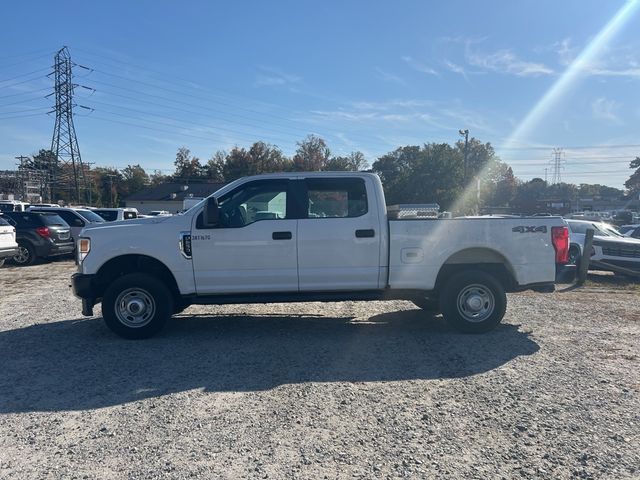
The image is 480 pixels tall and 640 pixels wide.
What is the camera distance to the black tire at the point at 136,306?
21.5 feet

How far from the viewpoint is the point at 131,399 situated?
15.3 feet

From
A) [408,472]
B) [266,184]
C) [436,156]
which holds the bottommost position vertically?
[408,472]

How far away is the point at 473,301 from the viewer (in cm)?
689

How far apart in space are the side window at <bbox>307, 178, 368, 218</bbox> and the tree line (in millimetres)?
39057

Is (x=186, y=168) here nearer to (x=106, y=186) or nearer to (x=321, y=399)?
(x=106, y=186)

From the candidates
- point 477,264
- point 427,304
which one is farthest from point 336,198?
point 427,304

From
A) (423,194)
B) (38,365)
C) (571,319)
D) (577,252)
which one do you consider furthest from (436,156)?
(38,365)

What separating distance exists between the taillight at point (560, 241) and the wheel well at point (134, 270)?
16.8 ft

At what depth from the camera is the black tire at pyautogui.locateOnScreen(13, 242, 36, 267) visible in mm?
15227

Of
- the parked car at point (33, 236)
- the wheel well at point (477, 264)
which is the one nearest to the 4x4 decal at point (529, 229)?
the wheel well at point (477, 264)

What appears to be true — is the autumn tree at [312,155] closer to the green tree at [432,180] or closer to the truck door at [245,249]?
the green tree at [432,180]

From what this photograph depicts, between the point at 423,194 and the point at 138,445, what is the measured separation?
52.1 metres

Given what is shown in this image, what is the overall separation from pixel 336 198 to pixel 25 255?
40.8ft

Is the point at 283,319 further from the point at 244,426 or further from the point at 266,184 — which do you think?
the point at 244,426
